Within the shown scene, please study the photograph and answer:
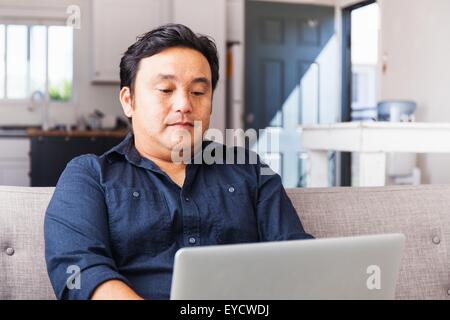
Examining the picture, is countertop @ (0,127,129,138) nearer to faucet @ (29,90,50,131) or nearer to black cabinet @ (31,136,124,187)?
black cabinet @ (31,136,124,187)

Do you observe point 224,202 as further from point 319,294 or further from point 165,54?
point 319,294

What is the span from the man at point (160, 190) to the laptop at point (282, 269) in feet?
1.25

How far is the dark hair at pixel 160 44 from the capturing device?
1.37 meters

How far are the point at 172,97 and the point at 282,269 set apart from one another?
62cm

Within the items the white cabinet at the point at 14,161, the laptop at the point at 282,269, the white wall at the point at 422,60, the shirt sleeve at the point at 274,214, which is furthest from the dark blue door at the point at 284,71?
the laptop at the point at 282,269

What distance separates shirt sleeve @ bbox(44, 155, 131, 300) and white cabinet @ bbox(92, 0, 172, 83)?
446 centimetres

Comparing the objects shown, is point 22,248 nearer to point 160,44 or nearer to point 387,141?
point 160,44

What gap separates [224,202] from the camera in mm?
1369

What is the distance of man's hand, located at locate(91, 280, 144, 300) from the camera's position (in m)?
1.02

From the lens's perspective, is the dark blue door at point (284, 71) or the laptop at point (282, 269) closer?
the laptop at point (282, 269)

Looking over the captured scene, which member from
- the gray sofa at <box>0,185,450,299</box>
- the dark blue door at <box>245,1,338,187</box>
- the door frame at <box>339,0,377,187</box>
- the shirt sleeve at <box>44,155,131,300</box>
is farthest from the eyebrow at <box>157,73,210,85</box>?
the door frame at <box>339,0,377,187</box>

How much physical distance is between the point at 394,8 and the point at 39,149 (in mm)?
3343

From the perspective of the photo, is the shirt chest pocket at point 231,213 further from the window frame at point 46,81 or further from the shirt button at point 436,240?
the window frame at point 46,81

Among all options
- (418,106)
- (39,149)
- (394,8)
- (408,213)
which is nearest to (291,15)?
(394,8)
